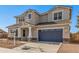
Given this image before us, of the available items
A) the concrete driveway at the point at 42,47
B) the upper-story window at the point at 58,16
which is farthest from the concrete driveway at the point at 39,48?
the upper-story window at the point at 58,16

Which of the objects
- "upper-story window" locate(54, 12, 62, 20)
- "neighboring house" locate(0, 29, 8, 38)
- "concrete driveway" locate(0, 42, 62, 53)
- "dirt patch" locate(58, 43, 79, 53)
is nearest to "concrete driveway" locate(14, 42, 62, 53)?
"concrete driveway" locate(0, 42, 62, 53)

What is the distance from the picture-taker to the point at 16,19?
5504 mm

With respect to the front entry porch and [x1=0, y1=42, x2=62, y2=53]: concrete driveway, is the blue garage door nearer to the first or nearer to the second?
[x1=0, y1=42, x2=62, y2=53]: concrete driveway

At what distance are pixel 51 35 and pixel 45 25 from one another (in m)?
0.38

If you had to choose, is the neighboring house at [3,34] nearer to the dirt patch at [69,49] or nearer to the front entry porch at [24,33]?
the front entry porch at [24,33]

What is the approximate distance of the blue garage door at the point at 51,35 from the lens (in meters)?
5.51

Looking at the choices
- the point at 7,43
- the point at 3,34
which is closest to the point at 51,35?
the point at 7,43
